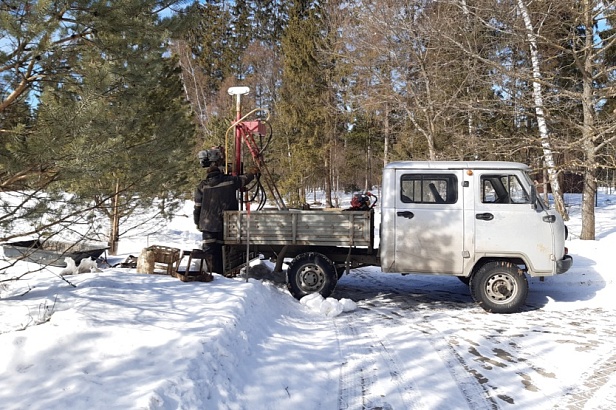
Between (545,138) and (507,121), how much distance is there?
7.02m

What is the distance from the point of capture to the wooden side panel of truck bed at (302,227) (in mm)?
6965

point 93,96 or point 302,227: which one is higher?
point 93,96

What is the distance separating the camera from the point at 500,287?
22.0ft

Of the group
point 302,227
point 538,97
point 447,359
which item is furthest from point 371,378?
point 538,97

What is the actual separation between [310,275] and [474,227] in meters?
2.74

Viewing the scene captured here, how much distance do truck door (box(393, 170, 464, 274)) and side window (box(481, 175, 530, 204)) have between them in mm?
392

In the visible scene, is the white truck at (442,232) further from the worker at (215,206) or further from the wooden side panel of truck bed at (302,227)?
the worker at (215,206)

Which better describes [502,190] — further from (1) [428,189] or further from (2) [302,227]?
(2) [302,227]

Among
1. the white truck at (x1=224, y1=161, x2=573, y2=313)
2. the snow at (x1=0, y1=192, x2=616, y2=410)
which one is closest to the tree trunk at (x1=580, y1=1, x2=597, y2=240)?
the white truck at (x1=224, y1=161, x2=573, y2=313)

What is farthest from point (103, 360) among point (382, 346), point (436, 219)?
point (436, 219)

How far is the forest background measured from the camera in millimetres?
3828

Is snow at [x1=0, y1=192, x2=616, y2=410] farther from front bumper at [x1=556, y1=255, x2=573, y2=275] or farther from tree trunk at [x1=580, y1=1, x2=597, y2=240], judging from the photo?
tree trunk at [x1=580, y1=1, x2=597, y2=240]

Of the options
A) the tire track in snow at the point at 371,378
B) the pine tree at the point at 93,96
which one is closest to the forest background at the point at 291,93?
the pine tree at the point at 93,96

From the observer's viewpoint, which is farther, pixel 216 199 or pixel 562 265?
pixel 216 199
